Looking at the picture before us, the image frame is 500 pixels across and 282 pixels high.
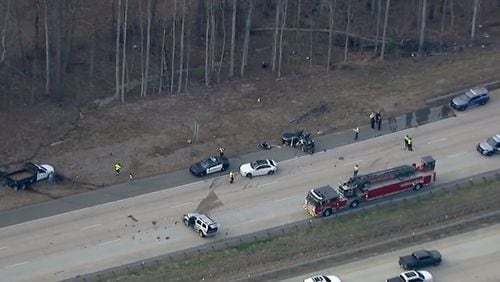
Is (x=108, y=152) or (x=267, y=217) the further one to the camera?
(x=108, y=152)

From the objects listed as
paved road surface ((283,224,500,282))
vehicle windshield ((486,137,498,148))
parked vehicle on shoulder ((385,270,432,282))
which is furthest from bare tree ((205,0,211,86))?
parked vehicle on shoulder ((385,270,432,282))

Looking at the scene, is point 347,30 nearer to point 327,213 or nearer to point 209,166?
point 209,166

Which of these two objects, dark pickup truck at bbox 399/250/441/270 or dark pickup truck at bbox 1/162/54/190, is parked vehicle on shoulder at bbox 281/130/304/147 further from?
dark pickup truck at bbox 1/162/54/190

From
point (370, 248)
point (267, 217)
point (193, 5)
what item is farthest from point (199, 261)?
point (193, 5)

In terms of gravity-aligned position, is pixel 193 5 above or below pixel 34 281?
above

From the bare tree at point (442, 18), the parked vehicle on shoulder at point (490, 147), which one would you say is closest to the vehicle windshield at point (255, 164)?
the parked vehicle on shoulder at point (490, 147)

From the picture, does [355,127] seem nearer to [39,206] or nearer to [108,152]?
[108,152]

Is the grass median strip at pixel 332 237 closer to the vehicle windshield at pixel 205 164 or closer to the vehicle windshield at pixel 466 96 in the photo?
the vehicle windshield at pixel 205 164
